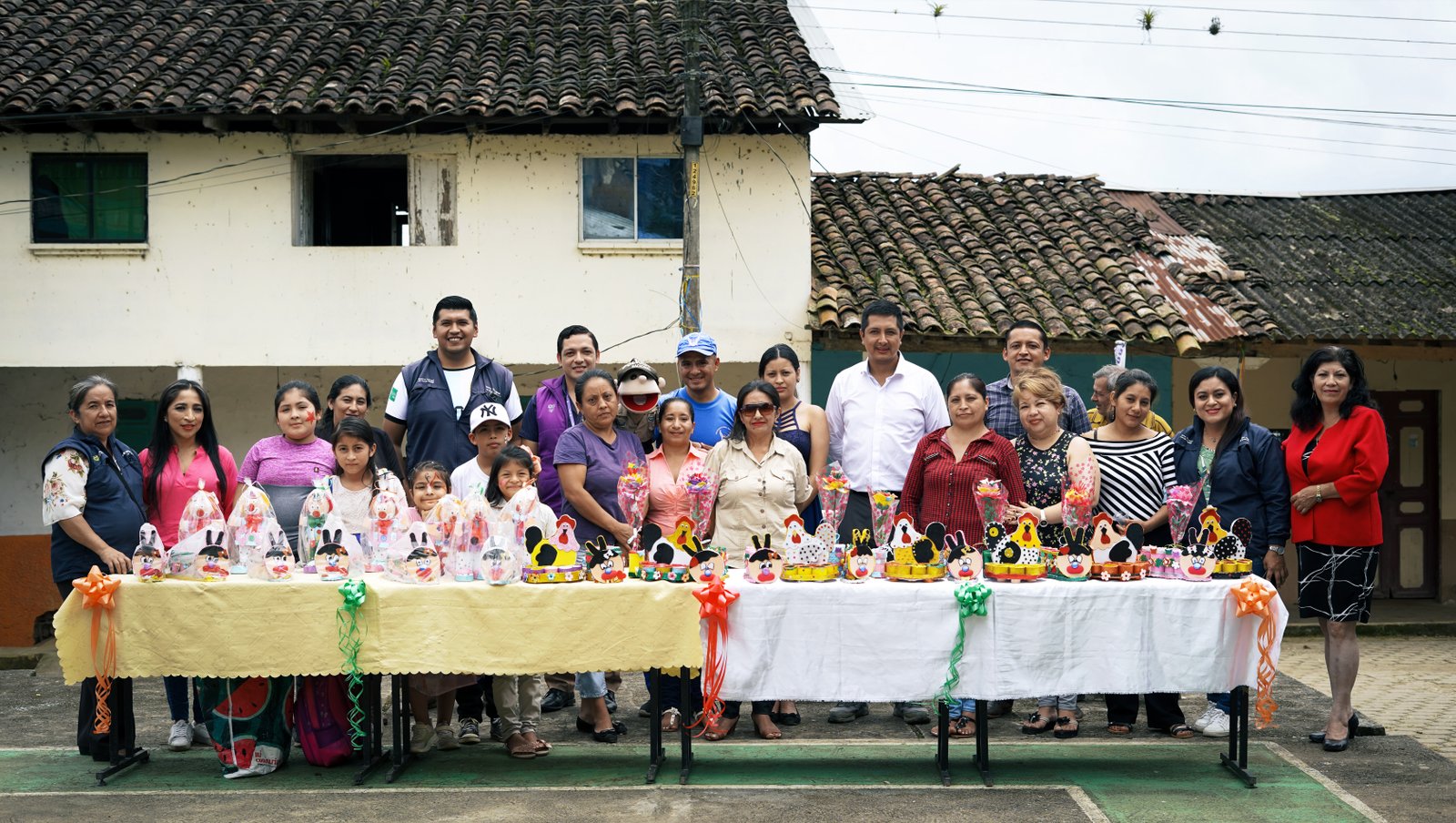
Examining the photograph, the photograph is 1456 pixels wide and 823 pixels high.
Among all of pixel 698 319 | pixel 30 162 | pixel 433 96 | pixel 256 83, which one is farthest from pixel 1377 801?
pixel 30 162

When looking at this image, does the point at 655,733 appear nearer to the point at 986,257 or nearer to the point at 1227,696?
the point at 1227,696

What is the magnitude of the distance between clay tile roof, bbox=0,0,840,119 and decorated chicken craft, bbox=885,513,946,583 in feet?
24.8

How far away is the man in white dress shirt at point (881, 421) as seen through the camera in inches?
273

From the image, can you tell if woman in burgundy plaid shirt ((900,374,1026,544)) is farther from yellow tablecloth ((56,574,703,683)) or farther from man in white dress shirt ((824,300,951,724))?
yellow tablecloth ((56,574,703,683))

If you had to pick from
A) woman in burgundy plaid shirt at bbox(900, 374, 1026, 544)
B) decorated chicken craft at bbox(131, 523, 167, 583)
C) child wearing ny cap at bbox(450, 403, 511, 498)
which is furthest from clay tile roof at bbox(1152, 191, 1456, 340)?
decorated chicken craft at bbox(131, 523, 167, 583)

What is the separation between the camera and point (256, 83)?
42.1 ft

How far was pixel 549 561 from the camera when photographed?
5586 millimetres

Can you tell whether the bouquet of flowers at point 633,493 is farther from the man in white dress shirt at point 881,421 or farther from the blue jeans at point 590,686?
the man in white dress shirt at point 881,421

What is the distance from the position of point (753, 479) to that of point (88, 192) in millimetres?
9657

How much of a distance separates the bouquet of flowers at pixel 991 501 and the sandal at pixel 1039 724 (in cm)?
134

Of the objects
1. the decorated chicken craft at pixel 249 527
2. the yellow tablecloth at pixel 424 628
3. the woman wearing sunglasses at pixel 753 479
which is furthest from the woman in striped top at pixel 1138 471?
the decorated chicken craft at pixel 249 527

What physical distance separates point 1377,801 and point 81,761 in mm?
5751

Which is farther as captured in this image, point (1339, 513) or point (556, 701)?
point (556, 701)

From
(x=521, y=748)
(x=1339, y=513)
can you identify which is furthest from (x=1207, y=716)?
(x=521, y=748)
